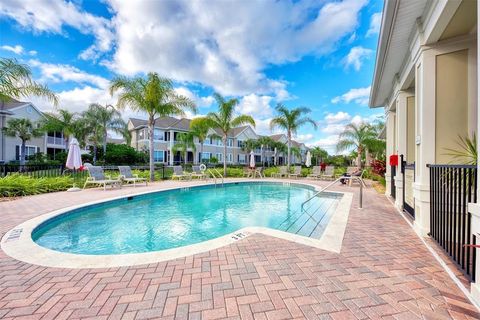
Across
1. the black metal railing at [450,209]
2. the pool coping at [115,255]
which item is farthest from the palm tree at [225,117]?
the black metal railing at [450,209]

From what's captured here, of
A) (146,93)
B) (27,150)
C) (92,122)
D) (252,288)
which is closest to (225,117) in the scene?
(146,93)

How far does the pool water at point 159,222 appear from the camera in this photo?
4.63 m

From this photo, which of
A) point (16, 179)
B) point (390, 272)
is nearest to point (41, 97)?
point (16, 179)

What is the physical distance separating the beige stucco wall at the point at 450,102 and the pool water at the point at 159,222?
9.39 ft

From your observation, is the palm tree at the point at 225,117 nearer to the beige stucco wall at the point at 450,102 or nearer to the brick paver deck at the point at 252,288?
the beige stucco wall at the point at 450,102

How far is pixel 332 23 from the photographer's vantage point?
9.46 meters

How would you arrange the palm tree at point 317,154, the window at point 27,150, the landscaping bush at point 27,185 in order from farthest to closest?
1. the palm tree at point 317,154
2. the window at point 27,150
3. the landscaping bush at point 27,185

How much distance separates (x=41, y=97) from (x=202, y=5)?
7.68 metres

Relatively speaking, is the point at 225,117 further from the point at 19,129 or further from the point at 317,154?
the point at 317,154

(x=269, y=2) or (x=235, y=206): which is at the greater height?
(x=269, y=2)

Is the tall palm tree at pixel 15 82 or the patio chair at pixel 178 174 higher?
the tall palm tree at pixel 15 82

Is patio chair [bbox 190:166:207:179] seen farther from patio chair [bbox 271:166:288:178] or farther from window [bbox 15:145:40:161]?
window [bbox 15:145:40:161]

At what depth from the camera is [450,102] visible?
3766 millimetres

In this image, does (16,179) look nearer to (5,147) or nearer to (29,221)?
→ (29,221)
